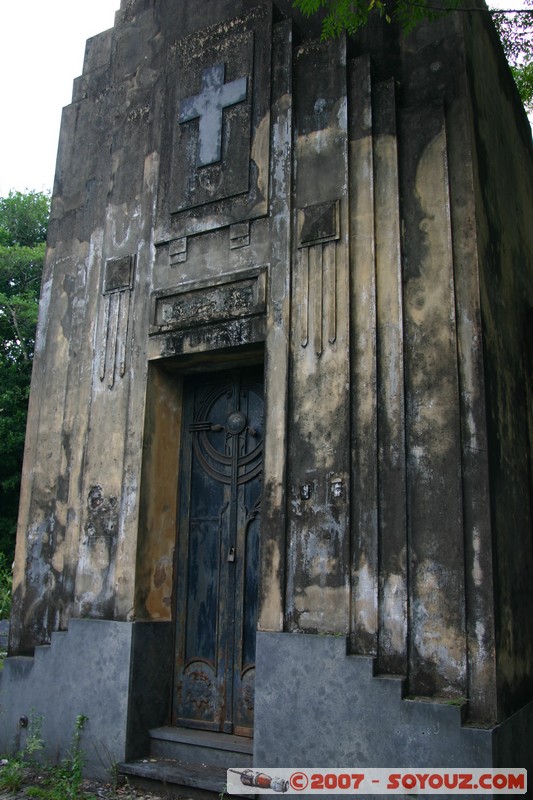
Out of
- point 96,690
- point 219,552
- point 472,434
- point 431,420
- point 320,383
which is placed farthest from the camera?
point 219,552

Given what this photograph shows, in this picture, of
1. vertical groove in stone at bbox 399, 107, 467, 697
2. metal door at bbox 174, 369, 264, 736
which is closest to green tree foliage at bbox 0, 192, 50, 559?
metal door at bbox 174, 369, 264, 736

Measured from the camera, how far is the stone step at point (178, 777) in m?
5.39

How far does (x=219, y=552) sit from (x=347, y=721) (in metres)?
2.01

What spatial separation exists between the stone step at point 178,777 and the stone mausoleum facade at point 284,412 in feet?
0.17

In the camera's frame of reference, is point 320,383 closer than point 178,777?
No

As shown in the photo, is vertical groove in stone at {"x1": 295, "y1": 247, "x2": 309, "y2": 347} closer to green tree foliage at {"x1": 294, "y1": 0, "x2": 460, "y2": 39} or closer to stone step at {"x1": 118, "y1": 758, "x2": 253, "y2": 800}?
green tree foliage at {"x1": 294, "y1": 0, "x2": 460, "y2": 39}

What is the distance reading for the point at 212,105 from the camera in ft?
23.0

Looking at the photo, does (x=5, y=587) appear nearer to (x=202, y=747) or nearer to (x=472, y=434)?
(x=202, y=747)

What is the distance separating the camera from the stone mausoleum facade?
509cm

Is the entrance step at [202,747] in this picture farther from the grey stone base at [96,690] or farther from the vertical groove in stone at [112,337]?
the vertical groove in stone at [112,337]

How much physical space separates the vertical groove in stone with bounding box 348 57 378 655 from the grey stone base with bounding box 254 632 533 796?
283 millimetres

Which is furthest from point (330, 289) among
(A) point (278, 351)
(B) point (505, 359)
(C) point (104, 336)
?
(C) point (104, 336)

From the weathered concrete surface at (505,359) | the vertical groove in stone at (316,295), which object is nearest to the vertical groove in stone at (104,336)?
the vertical groove in stone at (316,295)

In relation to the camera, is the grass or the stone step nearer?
the stone step
